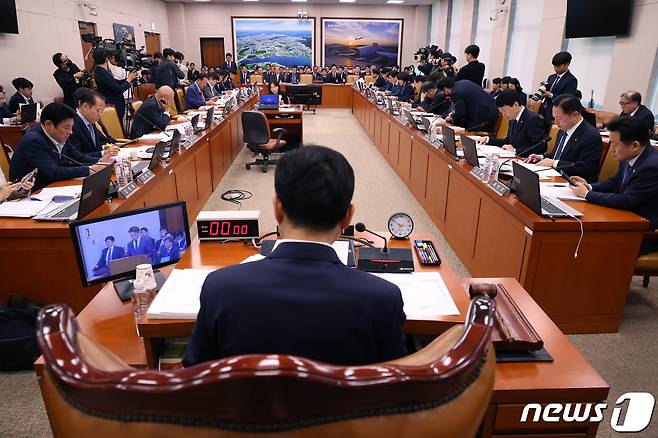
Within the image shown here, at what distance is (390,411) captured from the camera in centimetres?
50

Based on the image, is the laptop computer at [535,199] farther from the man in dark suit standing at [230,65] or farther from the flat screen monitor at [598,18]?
the man in dark suit standing at [230,65]

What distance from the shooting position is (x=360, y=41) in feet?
50.9

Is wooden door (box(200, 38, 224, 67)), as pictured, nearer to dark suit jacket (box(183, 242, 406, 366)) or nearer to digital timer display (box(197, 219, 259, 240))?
digital timer display (box(197, 219, 259, 240))

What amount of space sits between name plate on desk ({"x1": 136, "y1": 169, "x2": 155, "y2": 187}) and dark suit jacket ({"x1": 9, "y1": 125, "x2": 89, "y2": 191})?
0.38 meters

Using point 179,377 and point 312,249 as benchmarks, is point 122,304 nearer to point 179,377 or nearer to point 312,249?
point 312,249

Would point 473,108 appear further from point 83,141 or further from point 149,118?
point 83,141

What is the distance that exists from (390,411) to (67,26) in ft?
31.7

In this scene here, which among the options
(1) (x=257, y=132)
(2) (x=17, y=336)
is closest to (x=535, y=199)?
(2) (x=17, y=336)

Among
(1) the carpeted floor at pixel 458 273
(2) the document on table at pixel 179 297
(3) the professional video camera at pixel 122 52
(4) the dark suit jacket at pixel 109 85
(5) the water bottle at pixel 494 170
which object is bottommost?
(1) the carpeted floor at pixel 458 273

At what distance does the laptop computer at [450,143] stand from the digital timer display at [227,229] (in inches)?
86.8

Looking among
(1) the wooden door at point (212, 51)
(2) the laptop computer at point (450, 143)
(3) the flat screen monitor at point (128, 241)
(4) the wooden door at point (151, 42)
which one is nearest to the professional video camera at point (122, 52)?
(4) the wooden door at point (151, 42)

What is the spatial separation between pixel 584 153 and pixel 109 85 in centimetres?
559

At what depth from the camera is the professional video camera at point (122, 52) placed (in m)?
7.45

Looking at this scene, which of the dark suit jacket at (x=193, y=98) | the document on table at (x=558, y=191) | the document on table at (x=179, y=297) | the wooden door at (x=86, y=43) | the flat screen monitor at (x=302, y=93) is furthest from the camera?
the flat screen monitor at (x=302, y=93)
